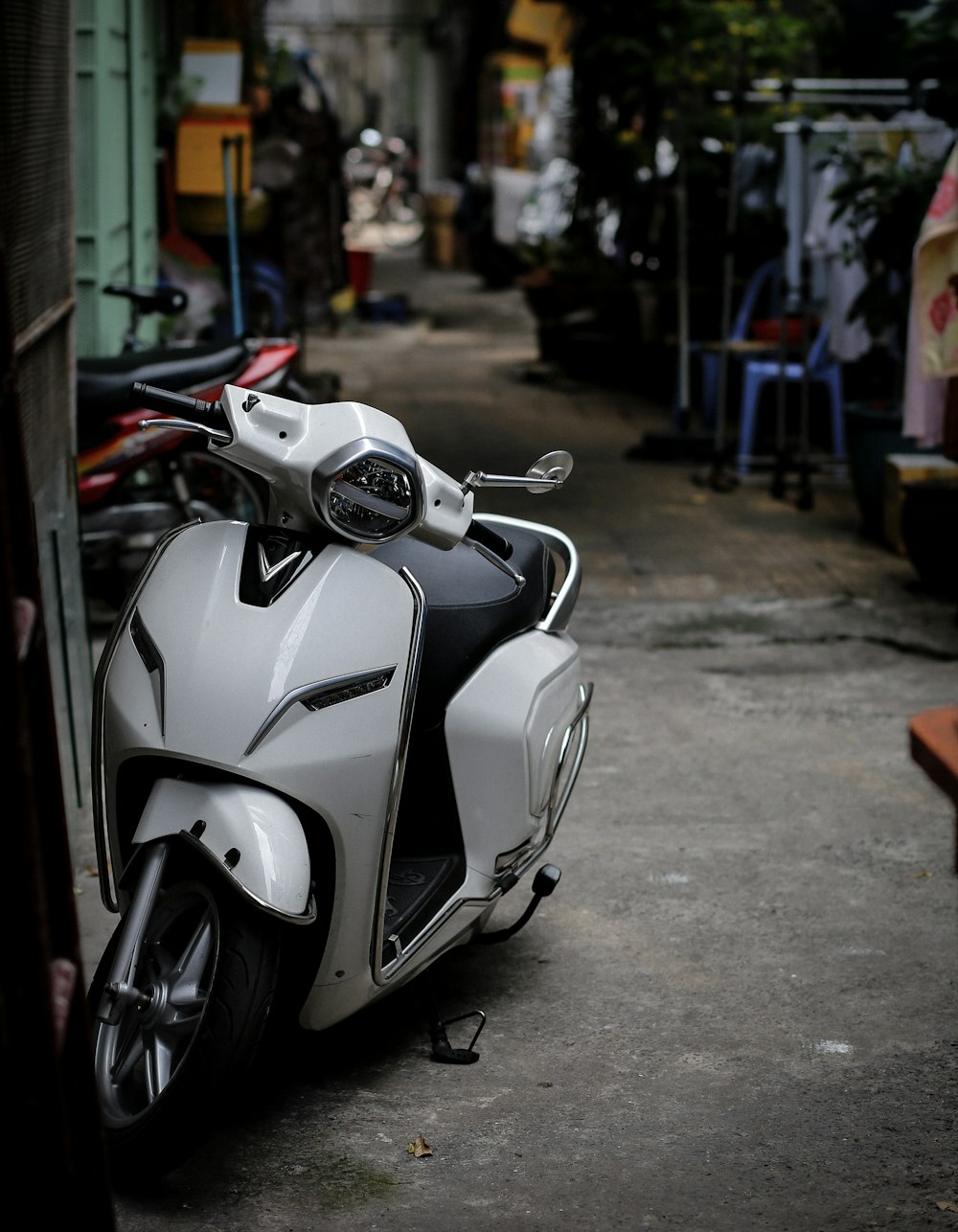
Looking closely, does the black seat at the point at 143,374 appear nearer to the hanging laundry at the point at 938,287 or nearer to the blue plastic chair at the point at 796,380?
the hanging laundry at the point at 938,287

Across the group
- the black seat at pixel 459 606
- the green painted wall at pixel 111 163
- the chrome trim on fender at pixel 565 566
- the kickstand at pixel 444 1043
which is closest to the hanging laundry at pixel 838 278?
the green painted wall at pixel 111 163

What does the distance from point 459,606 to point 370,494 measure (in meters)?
0.51

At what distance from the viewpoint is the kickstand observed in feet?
10.2

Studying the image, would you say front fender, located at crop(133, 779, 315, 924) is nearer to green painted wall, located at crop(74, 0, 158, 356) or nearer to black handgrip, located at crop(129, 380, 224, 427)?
black handgrip, located at crop(129, 380, 224, 427)

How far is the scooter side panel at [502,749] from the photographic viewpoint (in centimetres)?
314

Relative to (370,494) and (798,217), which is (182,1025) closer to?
(370,494)

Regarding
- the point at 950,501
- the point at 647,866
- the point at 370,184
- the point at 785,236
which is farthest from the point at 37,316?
the point at 370,184

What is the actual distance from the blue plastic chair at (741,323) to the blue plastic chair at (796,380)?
578mm

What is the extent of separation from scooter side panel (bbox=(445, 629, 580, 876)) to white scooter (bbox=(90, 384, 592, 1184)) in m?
0.15

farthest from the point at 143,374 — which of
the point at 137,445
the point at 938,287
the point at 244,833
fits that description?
the point at 244,833

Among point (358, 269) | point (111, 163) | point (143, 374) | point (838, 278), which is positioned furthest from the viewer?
point (358, 269)

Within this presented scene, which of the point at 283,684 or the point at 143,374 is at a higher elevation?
the point at 143,374

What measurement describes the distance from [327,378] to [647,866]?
6.10 meters

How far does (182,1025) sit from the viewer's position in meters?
2.64
